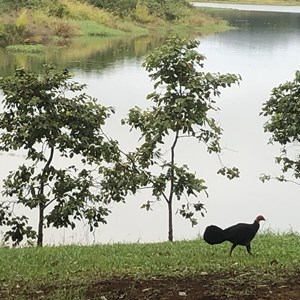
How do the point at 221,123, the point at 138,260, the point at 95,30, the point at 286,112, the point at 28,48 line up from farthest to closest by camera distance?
the point at 95,30 → the point at 28,48 → the point at 221,123 → the point at 286,112 → the point at 138,260

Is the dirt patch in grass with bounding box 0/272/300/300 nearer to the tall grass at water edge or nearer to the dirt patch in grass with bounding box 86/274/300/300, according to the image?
the dirt patch in grass with bounding box 86/274/300/300

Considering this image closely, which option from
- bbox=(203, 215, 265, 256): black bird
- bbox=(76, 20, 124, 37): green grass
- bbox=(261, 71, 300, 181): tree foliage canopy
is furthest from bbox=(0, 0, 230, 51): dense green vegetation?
bbox=(203, 215, 265, 256): black bird

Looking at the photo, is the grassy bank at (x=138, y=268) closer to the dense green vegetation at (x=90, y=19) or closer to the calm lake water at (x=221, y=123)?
the calm lake water at (x=221, y=123)

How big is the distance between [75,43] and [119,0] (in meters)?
12.1

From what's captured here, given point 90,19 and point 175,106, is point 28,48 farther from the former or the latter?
point 175,106

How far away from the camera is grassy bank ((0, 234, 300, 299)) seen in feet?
14.0

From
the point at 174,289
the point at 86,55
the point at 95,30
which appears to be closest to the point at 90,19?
the point at 95,30

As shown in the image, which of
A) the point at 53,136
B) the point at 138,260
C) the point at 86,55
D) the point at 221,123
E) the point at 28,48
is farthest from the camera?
the point at 28,48

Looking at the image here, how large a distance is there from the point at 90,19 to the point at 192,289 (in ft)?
130

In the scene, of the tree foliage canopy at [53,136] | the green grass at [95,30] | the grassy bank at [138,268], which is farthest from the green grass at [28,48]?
the grassy bank at [138,268]

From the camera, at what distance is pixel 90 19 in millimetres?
42469

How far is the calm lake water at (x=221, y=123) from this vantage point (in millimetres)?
10719

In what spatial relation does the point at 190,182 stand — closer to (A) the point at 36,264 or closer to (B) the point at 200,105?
(B) the point at 200,105

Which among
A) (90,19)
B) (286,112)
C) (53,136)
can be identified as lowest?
(53,136)
